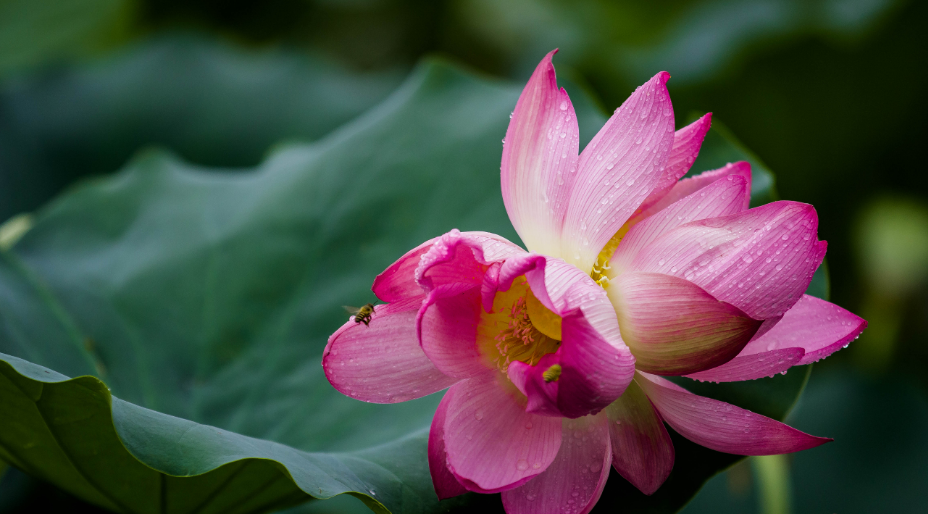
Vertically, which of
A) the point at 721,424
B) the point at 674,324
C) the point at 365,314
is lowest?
the point at 721,424

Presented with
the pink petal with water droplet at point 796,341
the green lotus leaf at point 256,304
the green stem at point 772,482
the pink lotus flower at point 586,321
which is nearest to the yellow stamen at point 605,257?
the pink lotus flower at point 586,321

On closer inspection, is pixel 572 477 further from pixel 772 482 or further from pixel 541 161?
pixel 772 482

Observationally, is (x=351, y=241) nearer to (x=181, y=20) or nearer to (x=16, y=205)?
(x=16, y=205)

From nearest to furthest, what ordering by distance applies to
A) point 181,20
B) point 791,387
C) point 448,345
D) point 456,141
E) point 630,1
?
point 448,345
point 791,387
point 456,141
point 181,20
point 630,1

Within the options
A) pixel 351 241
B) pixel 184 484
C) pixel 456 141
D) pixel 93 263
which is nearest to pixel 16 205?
pixel 93 263

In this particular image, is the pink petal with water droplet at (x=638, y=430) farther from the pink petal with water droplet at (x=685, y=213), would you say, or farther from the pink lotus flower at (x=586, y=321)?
the pink petal with water droplet at (x=685, y=213)

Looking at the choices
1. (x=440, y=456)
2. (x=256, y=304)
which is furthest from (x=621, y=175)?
(x=256, y=304)

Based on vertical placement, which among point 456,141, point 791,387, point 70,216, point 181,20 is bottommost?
point 791,387
